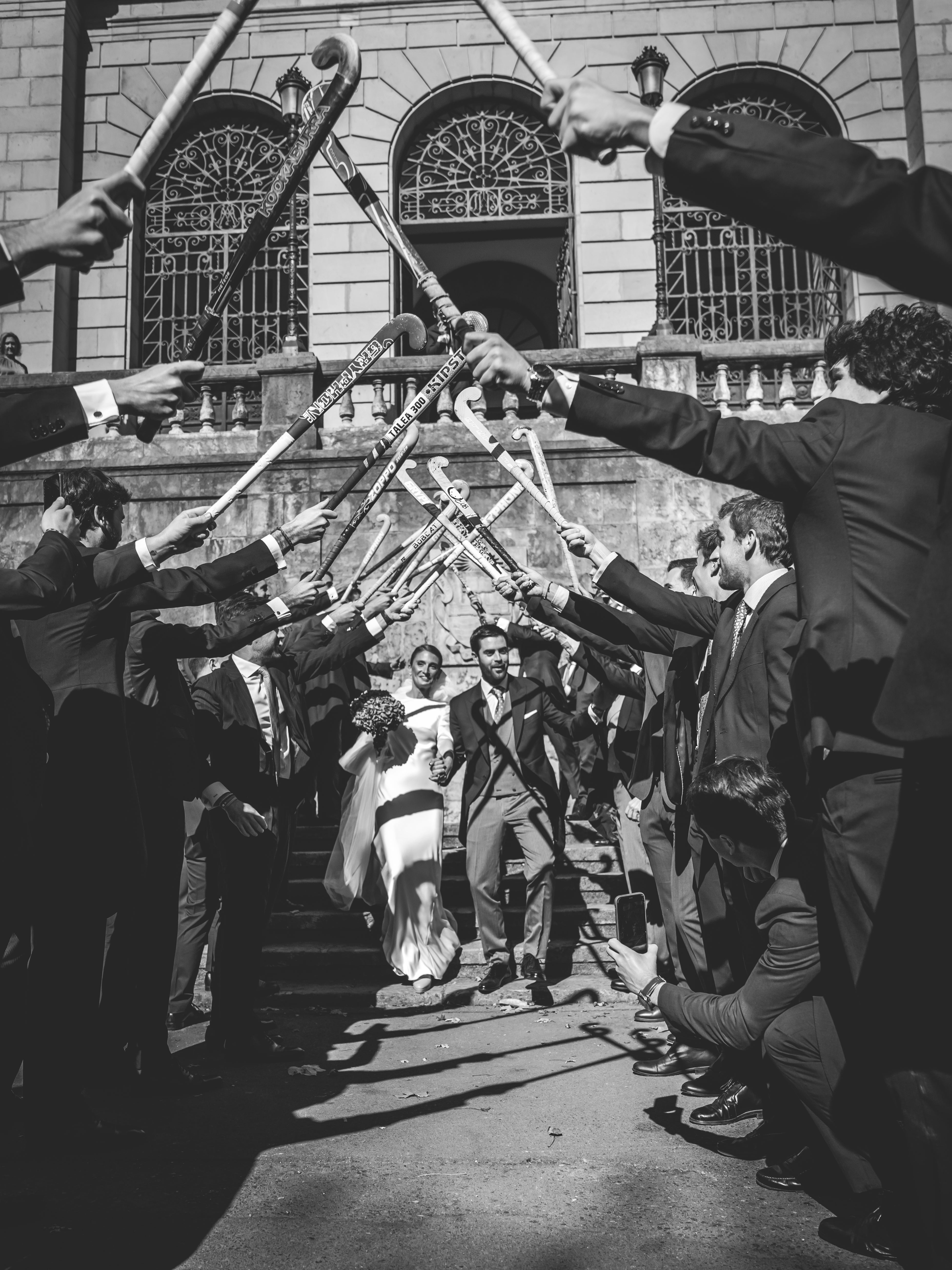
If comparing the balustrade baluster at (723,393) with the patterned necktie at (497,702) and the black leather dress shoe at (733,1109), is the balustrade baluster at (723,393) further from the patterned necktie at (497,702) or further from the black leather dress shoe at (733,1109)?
the black leather dress shoe at (733,1109)

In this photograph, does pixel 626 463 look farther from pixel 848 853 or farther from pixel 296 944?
pixel 848 853

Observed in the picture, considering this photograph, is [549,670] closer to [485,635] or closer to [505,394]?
[485,635]

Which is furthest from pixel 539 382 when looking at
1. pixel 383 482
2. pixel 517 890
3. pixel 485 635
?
pixel 517 890

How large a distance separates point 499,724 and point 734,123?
608 cm

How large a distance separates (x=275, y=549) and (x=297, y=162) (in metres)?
1.66

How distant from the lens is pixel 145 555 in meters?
4.33

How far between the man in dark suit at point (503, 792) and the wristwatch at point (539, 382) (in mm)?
5048

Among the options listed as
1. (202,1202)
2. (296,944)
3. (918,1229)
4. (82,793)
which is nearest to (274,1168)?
(202,1202)

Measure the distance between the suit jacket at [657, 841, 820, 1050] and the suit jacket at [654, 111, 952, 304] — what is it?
2084 mm

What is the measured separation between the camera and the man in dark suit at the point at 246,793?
5.78m

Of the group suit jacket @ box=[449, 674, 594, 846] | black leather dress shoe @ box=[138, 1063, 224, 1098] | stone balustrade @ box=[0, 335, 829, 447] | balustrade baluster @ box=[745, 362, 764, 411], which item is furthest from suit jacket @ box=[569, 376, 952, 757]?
balustrade baluster @ box=[745, 362, 764, 411]

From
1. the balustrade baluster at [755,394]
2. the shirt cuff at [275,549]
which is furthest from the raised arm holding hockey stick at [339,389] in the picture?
the balustrade baluster at [755,394]

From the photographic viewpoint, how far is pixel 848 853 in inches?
99.0

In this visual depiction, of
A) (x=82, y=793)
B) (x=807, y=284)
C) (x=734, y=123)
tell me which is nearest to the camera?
(x=734, y=123)
